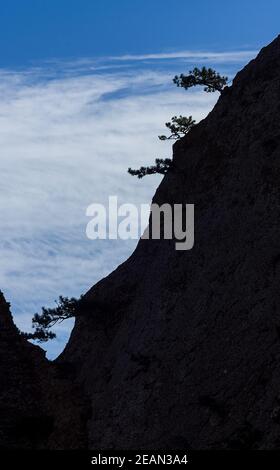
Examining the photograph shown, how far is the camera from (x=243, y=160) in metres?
45.9

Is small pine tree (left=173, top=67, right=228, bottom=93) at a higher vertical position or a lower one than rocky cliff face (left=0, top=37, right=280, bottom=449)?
higher

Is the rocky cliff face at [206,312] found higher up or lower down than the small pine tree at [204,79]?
lower down

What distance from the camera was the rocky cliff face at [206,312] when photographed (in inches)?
1443

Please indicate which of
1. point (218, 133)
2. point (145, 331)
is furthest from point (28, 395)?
point (218, 133)

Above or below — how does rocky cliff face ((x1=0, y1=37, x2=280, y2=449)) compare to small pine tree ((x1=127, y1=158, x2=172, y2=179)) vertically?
below

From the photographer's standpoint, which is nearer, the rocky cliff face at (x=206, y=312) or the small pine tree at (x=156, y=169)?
the rocky cliff face at (x=206, y=312)

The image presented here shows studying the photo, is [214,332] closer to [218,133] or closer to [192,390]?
[192,390]

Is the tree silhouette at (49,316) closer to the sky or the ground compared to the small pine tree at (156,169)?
closer to the ground

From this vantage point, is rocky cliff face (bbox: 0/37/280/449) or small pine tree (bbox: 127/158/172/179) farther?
small pine tree (bbox: 127/158/172/179)

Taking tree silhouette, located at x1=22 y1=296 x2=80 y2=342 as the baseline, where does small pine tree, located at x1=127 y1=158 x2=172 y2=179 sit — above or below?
above

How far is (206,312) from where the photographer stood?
4131cm

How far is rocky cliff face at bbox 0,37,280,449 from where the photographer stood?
36656 millimetres

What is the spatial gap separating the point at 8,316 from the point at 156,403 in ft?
63.2

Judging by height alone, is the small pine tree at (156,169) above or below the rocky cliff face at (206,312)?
above
